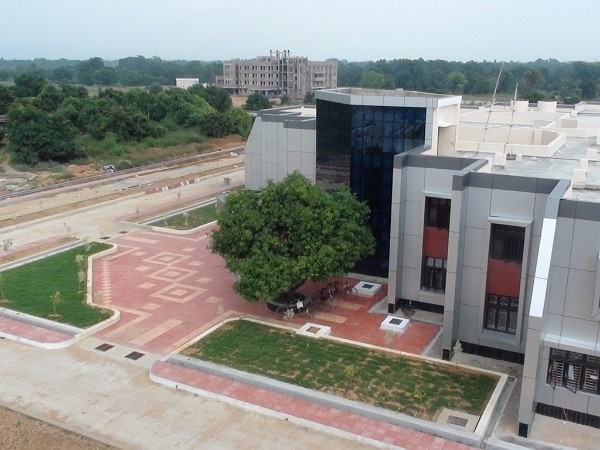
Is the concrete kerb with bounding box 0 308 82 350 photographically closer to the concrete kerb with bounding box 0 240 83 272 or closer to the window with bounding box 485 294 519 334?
the concrete kerb with bounding box 0 240 83 272

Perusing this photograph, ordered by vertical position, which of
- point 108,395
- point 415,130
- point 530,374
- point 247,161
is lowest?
point 108,395

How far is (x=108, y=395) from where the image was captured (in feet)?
57.2

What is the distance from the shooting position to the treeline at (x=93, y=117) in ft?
185

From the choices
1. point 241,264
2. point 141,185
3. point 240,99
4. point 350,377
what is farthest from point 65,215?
point 240,99

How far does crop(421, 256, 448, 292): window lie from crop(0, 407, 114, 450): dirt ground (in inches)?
521

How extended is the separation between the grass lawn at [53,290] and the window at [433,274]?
1235 centimetres

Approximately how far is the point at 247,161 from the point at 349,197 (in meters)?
11.7

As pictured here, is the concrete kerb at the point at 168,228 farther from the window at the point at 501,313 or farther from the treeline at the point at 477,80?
the treeline at the point at 477,80

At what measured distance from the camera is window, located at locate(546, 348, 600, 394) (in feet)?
52.0

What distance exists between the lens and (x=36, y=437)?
50.6 feet

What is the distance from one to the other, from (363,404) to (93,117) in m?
60.0

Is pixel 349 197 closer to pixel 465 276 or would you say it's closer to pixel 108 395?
pixel 465 276

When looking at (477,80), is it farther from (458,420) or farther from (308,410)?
(308,410)

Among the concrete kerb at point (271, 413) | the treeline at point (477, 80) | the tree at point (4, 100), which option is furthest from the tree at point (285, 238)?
the treeline at point (477, 80)
